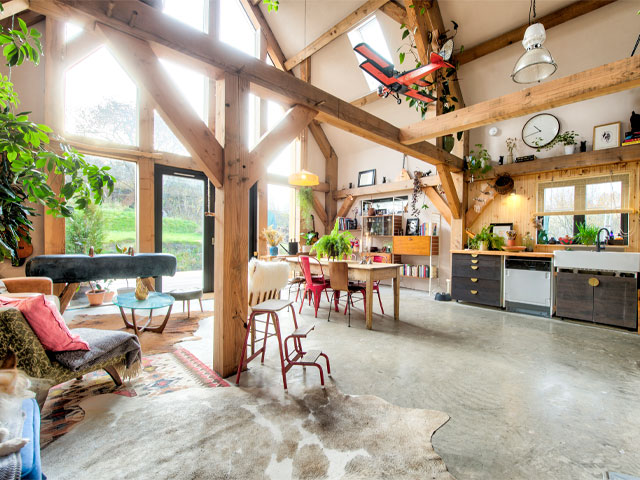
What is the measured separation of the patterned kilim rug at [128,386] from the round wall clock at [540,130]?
6.00 m

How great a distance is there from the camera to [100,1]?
181cm

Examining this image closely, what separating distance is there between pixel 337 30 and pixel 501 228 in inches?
199

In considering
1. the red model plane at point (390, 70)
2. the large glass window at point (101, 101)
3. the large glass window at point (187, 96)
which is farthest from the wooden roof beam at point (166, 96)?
the large glass window at point (187, 96)

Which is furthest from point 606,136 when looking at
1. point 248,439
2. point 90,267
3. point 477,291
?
point 90,267

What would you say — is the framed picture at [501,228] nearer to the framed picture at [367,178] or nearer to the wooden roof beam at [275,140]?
the framed picture at [367,178]

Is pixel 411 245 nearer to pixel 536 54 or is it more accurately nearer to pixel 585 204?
pixel 585 204

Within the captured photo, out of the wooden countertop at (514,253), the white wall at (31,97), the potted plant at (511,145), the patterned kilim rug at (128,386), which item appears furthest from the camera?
the potted plant at (511,145)

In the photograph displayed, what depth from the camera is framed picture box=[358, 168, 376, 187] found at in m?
7.62

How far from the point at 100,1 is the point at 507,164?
19.4 feet

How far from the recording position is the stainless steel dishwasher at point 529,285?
4.51 meters

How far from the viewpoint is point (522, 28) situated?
4.90 metres

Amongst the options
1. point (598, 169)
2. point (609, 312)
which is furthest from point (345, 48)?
point (609, 312)

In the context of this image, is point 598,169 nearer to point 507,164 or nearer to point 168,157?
point 507,164

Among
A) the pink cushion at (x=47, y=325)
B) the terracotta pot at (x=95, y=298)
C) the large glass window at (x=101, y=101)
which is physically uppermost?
the large glass window at (x=101, y=101)
